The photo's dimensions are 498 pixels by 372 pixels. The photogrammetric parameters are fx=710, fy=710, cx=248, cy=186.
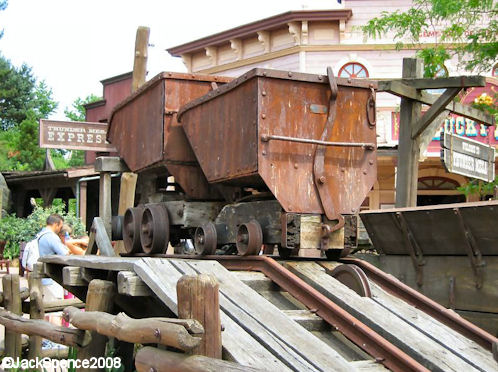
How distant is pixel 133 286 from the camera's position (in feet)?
17.3

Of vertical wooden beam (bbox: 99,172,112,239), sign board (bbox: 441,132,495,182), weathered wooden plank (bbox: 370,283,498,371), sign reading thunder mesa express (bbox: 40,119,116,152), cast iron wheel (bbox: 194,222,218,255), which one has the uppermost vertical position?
sign reading thunder mesa express (bbox: 40,119,116,152)

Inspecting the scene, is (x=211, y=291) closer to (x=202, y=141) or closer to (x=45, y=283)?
(x=202, y=141)

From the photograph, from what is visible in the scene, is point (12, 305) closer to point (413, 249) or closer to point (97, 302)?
point (97, 302)

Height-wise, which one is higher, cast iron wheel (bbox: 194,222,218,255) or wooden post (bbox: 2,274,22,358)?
cast iron wheel (bbox: 194,222,218,255)

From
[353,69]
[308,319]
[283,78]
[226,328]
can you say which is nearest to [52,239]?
[283,78]

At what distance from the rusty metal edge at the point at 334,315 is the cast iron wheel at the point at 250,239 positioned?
0.08 m

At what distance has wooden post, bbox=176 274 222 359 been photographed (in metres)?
3.92

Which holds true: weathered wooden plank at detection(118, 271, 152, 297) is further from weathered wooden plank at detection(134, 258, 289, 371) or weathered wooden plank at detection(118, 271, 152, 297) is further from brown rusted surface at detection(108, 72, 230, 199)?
brown rusted surface at detection(108, 72, 230, 199)

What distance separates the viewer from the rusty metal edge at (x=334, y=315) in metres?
4.62

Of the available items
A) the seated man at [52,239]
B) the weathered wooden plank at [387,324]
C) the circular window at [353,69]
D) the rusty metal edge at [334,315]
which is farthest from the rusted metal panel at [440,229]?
the circular window at [353,69]

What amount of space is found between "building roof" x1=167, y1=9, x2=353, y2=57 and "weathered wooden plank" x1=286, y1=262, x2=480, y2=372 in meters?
14.6

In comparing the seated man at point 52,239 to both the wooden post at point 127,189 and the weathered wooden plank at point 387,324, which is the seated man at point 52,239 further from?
the weathered wooden plank at point 387,324

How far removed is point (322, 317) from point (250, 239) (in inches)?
41.5

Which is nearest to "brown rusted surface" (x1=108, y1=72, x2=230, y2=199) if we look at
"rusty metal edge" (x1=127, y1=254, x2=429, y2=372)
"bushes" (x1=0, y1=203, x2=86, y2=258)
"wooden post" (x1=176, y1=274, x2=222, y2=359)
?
"rusty metal edge" (x1=127, y1=254, x2=429, y2=372)
